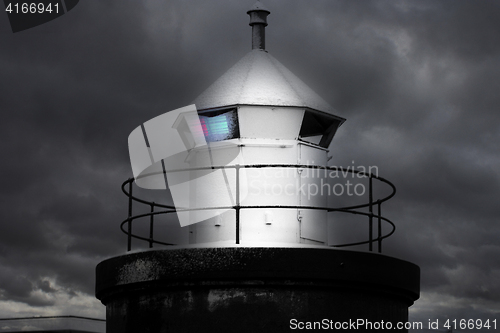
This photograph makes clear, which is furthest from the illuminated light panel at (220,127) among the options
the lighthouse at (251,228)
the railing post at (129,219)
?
the railing post at (129,219)

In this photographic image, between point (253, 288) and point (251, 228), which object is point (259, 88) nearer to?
point (251, 228)

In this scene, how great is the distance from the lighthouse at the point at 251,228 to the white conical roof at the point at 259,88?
0.02 metres

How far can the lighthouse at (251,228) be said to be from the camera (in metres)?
7.43

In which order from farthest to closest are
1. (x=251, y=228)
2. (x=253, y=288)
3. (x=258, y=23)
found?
(x=258, y=23) → (x=251, y=228) → (x=253, y=288)

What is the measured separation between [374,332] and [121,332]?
2856 mm

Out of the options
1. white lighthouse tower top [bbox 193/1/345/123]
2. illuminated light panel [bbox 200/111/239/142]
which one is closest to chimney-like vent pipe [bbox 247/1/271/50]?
white lighthouse tower top [bbox 193/1/345/123]

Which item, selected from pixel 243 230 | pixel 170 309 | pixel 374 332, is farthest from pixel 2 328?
pixel 374 332

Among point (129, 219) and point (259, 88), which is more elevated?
point (259, 88)

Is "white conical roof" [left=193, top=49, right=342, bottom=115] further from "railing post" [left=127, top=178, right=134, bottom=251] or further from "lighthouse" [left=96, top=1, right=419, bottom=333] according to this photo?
"railing post" [left=127, top=178, right=134, bottom=251]

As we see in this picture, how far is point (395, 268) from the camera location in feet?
26.6

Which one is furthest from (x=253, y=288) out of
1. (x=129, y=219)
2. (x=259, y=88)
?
(x=259, y=88)

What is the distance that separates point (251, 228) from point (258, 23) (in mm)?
2907

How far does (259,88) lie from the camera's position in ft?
28.3

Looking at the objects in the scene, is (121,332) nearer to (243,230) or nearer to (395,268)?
(243,230)
